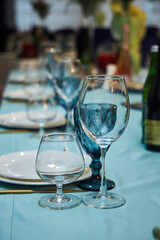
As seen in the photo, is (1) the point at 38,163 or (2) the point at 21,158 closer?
(1) the point at 38,163

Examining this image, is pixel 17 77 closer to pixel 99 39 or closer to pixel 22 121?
pixel 22 121

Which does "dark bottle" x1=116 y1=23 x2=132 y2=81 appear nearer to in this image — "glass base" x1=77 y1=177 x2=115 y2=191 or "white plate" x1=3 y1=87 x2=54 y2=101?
"white plate" x1=3 y1=87 x2=54 y2=101

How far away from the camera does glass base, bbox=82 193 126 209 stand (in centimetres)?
68

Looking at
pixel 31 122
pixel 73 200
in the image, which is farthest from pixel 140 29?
pixel 73 200

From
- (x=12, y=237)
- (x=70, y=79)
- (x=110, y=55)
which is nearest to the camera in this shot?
(x=12, y=237)

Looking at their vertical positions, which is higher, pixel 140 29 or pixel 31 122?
pixel 140 29

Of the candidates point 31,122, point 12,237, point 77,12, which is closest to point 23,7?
point 77,12

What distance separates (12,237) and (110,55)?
2.18 m

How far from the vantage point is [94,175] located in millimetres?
798

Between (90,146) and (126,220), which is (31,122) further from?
(126,220)

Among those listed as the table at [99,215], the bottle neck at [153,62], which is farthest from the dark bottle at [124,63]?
the table at [99,215]

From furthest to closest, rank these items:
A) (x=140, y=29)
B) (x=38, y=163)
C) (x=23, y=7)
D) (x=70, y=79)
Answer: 1. (x=23, y=7)
2. (x=140, y=29)
3. (x=70, y=79)
4. (x=38, y=163)

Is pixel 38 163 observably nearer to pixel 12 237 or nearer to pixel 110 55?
pixel 12 237

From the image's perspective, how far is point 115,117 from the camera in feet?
2.34
